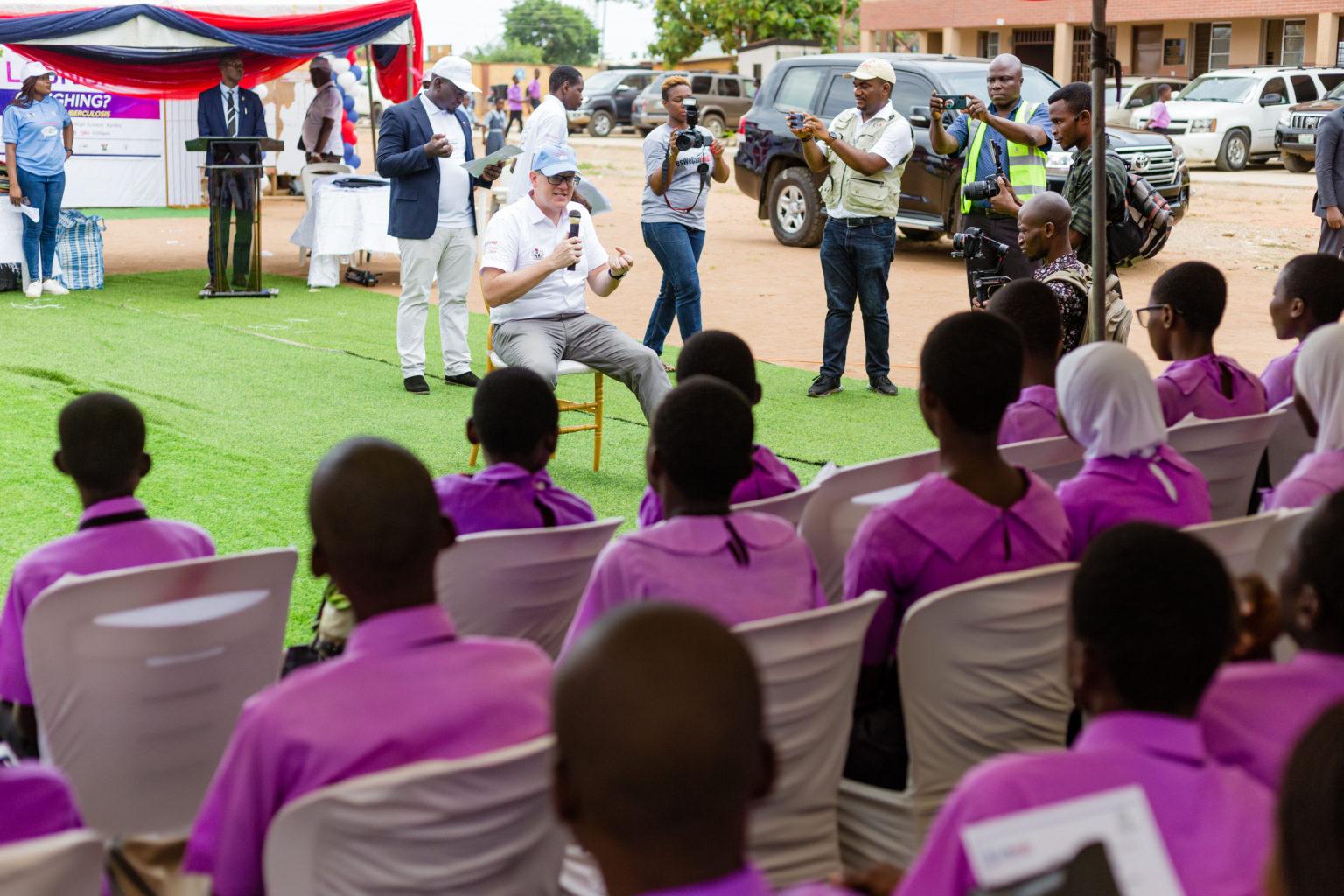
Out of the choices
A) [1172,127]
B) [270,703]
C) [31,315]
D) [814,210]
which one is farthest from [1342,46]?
[270,703]

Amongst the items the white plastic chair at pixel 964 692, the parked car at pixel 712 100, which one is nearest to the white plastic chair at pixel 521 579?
the white plastic chair at pixel 964 692

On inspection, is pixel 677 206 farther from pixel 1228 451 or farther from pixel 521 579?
pixel 521 579

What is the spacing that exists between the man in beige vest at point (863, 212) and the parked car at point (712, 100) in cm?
2342

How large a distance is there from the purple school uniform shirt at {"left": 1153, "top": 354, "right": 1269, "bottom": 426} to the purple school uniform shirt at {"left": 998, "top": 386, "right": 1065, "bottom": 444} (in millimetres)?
344

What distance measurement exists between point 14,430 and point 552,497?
15.4ft

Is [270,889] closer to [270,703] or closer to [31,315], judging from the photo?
[270,703]

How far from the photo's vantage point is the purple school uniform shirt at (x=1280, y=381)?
14.7 feet

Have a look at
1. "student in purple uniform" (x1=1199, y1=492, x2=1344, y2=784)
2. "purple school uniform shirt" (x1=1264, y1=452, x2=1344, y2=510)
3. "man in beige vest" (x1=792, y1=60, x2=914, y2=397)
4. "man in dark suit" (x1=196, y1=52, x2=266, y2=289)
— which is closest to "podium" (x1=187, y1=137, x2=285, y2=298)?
"man in dark suit" (x1=196, y1=52, x2=266, y2=289)

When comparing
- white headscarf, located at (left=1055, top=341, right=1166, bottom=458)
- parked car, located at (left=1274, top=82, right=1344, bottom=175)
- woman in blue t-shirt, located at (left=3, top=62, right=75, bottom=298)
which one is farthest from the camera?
parked car, located at (left=1274, top=82, right=1344, bottom=175)

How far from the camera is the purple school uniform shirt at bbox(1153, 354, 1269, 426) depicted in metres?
4.26

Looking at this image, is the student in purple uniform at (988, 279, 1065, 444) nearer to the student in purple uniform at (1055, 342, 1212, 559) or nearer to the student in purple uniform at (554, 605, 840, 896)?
the student in purple uniform at (1055, 342, 1212, 559)

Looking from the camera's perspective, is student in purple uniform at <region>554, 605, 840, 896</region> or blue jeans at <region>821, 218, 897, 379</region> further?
blue jeans at <region>821, 218, 897, 379</region>

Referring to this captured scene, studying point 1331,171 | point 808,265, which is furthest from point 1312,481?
point 808,265

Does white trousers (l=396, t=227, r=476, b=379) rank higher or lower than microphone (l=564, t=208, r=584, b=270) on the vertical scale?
lower
